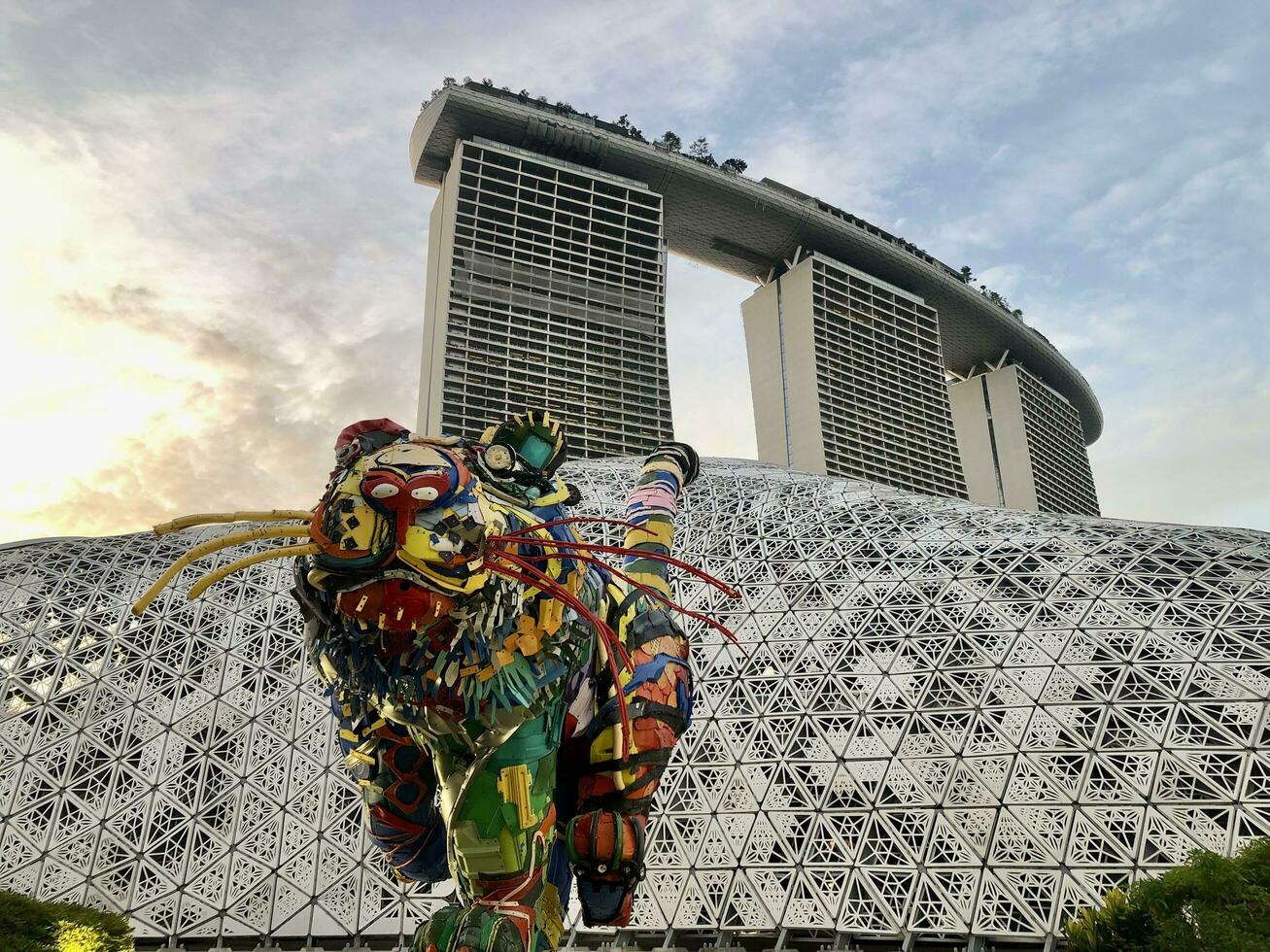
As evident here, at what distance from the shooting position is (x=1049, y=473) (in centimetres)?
7631

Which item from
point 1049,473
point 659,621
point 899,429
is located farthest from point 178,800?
point 1049,473

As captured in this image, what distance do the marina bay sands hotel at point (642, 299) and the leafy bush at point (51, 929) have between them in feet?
107

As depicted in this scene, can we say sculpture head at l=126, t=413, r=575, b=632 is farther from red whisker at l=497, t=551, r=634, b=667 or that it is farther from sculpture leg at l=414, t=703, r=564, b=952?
sculpture leg at l=414, t=703, r=564, b=952

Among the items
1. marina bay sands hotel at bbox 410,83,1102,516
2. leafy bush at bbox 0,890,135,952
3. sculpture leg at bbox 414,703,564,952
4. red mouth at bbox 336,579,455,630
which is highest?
marina bay sands hotel at bbox 410,83,1102,516

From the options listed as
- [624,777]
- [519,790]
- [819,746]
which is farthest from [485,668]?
[819,746]

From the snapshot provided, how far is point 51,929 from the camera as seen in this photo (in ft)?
42.2

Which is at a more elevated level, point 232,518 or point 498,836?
point 232,518

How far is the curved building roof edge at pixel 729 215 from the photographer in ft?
164

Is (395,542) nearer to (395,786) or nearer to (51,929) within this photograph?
(395,786)

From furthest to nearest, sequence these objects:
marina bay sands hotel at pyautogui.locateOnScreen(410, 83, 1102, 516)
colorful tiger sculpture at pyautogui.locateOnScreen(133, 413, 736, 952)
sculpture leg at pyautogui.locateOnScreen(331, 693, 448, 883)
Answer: marina bay sands hotel at pyautogui.locateOnScreen(410, 83, 1102, 516) < sculpture leg at pyautogui.locateOnScreen(331, 693, 448, 883) < colorful tiger sculpture at pyautogui.locateOnScreen(133, 413, 736, 952)

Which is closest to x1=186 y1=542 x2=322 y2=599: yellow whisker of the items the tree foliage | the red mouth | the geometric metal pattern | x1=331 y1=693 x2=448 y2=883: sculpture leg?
the red mouth

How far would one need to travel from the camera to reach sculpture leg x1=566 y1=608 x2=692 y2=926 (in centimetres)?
676

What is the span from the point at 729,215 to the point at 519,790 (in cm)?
5493

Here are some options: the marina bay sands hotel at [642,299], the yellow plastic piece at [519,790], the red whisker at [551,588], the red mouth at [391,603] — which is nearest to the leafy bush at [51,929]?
the yellow plastic piece at [519,790]
